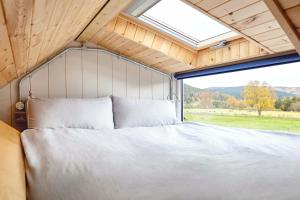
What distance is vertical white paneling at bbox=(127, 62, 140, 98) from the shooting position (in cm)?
292

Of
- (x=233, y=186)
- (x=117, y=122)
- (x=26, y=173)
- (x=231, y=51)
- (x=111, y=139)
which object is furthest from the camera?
(x=117, y=122)

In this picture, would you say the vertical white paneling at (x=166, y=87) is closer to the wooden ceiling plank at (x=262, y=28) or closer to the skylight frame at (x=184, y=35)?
the skylight frame at (x=184, y=35)

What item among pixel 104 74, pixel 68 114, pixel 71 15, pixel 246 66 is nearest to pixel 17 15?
pixel 71 15

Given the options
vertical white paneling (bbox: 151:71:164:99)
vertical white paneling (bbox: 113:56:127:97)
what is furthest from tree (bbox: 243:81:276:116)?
vertical white paneling (bbox: 113:56:127:97)

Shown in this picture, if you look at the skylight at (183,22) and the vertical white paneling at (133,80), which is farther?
the vertical white paneling at (133,80)

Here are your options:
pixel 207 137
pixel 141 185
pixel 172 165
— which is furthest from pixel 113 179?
pixel 207 137

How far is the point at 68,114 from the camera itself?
221 centimetres

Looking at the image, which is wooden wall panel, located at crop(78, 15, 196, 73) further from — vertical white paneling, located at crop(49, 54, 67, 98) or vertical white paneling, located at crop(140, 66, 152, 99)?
vertical white paneling, located at crop(49, 54, 67, 98)

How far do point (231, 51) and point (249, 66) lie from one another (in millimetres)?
215

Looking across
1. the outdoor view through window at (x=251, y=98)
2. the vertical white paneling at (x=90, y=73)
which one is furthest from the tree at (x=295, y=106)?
the vertical white paneling at (x=90, y=73)

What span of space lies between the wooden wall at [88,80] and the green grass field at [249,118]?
1.75 feet

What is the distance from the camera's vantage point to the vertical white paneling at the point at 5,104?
2.36 metres

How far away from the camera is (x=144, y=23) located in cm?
222

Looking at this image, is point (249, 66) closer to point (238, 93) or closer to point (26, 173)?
point (238, 93)
